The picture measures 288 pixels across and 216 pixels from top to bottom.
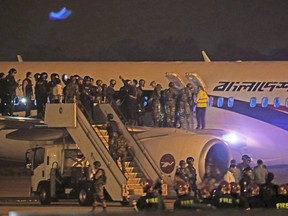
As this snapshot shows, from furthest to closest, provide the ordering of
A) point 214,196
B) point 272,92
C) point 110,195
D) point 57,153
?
point 272,92, point 57,153, point 110,195, point 214,196

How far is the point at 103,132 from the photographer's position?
24016mm

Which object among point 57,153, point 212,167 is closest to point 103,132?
point 57,153

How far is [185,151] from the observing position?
23.6 m

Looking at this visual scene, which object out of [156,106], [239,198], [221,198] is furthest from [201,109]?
[221,198]

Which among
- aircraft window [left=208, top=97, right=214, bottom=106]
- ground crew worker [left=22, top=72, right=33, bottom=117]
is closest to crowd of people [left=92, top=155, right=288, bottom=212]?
aircraft window [left=208, top=97, right=214, bottom=106]

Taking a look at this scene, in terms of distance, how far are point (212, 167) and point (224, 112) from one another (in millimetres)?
2825

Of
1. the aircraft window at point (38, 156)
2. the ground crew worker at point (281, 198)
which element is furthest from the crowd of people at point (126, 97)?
the ground crew worker at point (281, 198)

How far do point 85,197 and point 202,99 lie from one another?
19.4 ft

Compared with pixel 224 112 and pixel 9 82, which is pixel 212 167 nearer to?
pixel 224 112

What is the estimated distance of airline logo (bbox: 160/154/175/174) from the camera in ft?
77.2

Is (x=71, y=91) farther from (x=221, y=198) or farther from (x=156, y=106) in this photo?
(x=221, y=198)

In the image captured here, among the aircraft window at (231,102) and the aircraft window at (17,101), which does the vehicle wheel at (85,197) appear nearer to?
the aircraft window at (17,101)

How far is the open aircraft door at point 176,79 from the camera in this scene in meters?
26.7

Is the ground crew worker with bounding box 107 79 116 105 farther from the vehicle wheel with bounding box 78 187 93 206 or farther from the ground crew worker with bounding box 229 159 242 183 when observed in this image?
the ground crew worker with bounding box 229 159 242 183
